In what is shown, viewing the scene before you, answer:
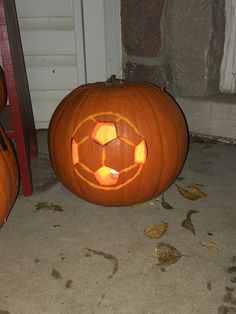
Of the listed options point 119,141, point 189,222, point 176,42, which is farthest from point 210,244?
point 176,42

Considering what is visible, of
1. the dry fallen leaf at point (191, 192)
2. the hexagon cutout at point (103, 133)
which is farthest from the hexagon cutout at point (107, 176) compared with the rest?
the dry fallen leaf at point (191, 192)

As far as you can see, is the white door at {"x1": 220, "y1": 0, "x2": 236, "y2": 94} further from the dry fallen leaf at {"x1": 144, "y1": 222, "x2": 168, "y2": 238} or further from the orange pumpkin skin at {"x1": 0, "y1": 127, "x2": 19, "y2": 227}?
the orange pumpkin skin at {"x1": 0, "y1": 127, "x2": 19, "y2": 227}

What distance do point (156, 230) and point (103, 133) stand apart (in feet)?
1.33

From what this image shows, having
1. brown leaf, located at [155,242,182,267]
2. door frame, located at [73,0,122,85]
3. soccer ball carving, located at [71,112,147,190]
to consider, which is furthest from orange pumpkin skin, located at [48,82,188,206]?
door frame, located at [73,0,122,85]

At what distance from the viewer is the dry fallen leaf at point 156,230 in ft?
4.18

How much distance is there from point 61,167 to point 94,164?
0.17 m

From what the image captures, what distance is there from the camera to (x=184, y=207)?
144 centimetres

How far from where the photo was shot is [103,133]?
129cm

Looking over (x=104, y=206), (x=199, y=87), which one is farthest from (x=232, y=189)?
(x=199, y=87)

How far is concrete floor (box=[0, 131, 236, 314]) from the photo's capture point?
3.29 feet

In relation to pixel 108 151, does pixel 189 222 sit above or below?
below

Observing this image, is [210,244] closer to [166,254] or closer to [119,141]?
[166,254]

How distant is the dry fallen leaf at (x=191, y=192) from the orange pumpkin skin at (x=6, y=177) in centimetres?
70

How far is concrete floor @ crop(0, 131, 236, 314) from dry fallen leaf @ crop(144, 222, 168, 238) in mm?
18
